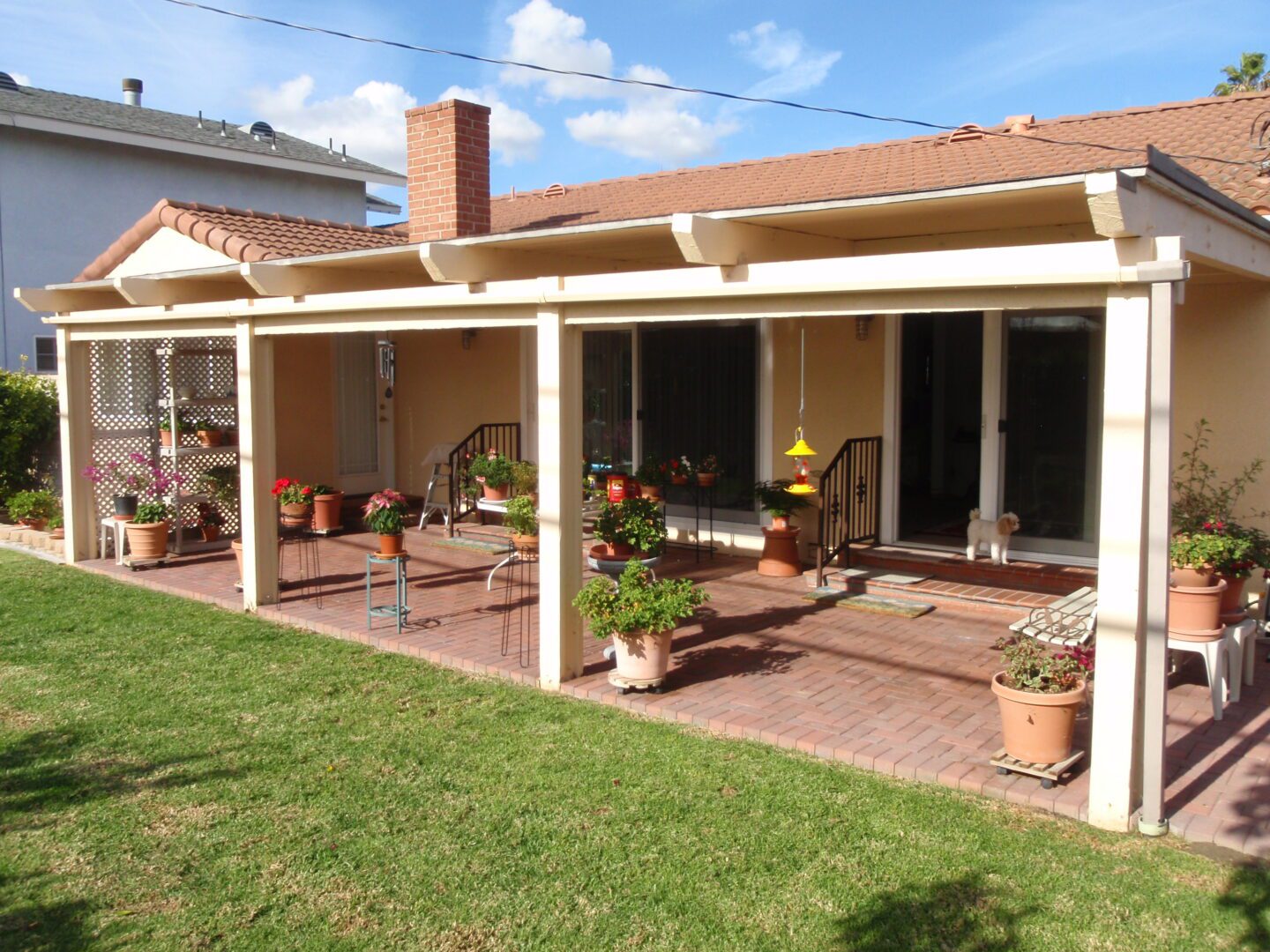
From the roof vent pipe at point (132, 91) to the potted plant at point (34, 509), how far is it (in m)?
12.3

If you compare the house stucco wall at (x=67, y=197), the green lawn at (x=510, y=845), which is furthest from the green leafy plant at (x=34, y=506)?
the green lawn at (x=510, y=845)

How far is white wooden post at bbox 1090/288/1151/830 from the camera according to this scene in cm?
404

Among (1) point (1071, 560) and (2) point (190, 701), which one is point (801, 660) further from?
(2) point (190, 701)

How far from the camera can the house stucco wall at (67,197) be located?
15.8 meters

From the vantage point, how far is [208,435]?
35.3 ft

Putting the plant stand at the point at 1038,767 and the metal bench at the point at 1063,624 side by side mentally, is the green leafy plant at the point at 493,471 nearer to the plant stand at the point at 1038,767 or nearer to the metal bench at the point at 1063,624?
the metal bench at the point at 1063,624

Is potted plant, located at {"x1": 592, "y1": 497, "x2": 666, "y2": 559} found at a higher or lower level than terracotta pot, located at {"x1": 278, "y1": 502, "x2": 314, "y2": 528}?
higher

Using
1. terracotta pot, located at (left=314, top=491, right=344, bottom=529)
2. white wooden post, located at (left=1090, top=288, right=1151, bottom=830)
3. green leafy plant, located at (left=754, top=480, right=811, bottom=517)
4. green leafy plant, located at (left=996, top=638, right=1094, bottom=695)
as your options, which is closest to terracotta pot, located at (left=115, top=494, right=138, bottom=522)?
terracotta pot, located at (left=314, top=491, right=344, bottom=529)

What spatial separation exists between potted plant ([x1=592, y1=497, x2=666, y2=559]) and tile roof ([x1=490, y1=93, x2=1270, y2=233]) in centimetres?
198

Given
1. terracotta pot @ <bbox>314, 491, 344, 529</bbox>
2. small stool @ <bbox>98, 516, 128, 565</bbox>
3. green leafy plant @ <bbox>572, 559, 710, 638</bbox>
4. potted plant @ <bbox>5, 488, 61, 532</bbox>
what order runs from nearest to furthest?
green leafy plant @ <bbox>572, 559, 710, 638</bbox>, small stool @ <bbox>98, 516, 128, 565</bbox>, terracotta pot @ <bbox>314, 491, 344, 529</bbox>, potted plant @ <bbox>5, 488, 61, 532</bbox>

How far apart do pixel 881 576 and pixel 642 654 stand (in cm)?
319

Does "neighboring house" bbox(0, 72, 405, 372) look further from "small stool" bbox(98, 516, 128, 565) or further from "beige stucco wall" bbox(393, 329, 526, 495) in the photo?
"small stool" bbox(98, 516, 128, 565)

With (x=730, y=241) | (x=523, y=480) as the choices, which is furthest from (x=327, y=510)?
(x=730, y=241)

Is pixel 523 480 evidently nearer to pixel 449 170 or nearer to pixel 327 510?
pixel 327 510
